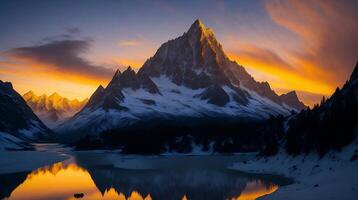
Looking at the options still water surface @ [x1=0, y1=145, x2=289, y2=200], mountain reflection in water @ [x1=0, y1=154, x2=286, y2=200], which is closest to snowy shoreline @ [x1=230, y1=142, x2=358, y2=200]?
still water surface @ [x1=0, y1=145, x2=289, y2=200]

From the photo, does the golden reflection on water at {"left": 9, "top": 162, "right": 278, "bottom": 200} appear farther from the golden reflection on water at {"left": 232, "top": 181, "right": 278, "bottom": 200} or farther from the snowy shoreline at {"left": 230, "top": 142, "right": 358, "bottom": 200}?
the snowy shoreline at {"left": 230, "top": 142, "right": 358, "bottom": 200}

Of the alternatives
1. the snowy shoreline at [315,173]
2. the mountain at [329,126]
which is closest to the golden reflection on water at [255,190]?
the snowy shoreline at [315,173]

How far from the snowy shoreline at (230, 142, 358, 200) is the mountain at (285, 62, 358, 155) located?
2643 millimetres

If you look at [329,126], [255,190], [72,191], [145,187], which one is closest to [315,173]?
[255,190]

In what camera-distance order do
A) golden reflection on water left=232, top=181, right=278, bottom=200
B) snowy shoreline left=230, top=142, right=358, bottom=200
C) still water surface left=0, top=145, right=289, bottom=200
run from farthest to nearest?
still water surface left=0, top=145, right=289, bottom=200
golden reflection on water left=232, top=181, right=278, bottom=200
snowy shoreline left=230, top=142, right=358, bottom=200

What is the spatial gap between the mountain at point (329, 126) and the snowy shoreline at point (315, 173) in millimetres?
2643

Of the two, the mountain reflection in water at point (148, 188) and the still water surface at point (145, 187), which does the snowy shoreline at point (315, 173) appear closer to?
the still water surface at point (145, 187)

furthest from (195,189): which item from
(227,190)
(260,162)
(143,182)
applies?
(260,162)

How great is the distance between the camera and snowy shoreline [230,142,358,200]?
155 ft

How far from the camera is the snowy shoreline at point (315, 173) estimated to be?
47.1 meters

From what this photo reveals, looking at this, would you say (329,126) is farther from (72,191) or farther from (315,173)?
(72,191)

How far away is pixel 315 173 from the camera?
2672 inches

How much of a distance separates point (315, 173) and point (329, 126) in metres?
17.8

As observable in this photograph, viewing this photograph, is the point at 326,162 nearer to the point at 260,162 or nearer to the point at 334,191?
the point at 334,191
